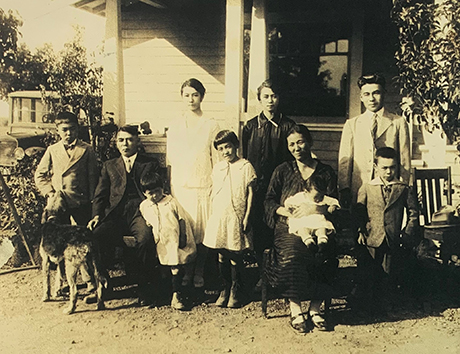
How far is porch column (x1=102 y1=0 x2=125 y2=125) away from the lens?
6.38 m

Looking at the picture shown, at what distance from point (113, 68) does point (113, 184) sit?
8.34ft

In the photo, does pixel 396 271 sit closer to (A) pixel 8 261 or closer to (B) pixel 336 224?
(B) pixel 336 224

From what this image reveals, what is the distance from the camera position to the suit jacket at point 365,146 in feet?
14.5

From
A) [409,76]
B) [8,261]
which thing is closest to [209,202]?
[409,76]

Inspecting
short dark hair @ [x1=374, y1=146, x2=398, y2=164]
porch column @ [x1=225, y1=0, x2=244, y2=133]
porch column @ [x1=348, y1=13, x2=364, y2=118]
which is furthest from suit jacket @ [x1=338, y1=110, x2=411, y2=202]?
porch column @ [x1=348, y1=13, x2=364, y2=118]

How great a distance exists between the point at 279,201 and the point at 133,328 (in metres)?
1.69

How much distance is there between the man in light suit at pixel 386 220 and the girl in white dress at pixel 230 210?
1.05 metres

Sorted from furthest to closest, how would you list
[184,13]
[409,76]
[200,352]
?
[184,13] < [409,76] < [200,352]

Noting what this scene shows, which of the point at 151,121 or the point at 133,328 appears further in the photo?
the point at 151,121

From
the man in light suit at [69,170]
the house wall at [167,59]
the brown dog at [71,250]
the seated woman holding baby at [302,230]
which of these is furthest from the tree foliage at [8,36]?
the seated woman holding baby at [302,230]

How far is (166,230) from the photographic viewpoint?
4.20 meters

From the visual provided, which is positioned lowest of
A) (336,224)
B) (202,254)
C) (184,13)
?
(202,254)

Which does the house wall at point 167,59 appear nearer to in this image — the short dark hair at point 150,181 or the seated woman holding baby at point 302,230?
the short dark hair at point 150,181

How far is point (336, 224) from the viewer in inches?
159
